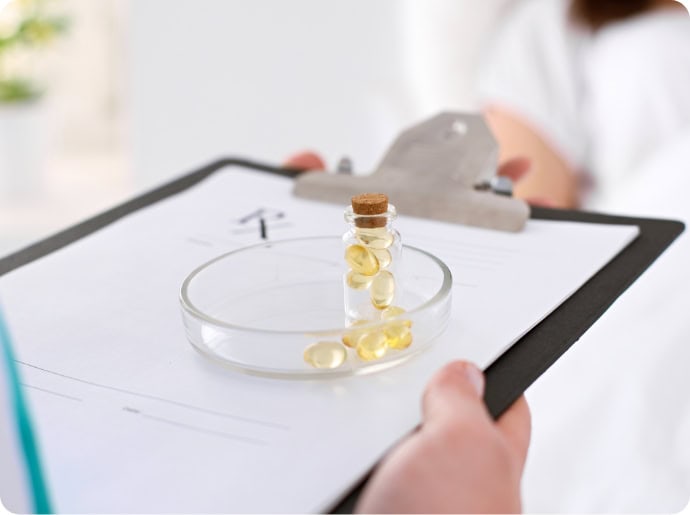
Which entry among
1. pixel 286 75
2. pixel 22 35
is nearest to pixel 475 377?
pixel 286 75

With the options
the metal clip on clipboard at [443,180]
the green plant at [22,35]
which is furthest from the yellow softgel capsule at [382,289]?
the green plant at [22,35]

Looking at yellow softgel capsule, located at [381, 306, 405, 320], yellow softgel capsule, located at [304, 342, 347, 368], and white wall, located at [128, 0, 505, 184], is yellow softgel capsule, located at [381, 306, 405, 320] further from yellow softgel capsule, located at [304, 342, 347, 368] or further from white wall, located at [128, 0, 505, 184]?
white wall, located at [128, 0, 505, 184]

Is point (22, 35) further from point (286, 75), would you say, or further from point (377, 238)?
point (377, 238)

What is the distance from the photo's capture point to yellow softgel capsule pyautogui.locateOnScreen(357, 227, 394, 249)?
1.66 feet

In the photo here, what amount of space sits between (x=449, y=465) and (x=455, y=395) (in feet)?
0.11

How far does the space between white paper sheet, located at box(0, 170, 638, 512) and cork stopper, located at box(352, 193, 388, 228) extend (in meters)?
0.07

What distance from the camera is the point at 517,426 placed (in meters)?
0.43

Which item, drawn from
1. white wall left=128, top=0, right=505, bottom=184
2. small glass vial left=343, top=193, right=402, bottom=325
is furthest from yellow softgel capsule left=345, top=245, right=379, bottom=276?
white wall left=128, top=0, right=505, bottom=184

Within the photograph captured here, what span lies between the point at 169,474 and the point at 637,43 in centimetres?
113

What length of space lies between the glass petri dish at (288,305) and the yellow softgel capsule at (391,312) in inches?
0.4

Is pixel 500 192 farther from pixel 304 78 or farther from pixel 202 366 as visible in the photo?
pixel 304 78

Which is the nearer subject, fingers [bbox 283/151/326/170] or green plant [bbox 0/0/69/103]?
fingers [bbox 283/151/326/170]

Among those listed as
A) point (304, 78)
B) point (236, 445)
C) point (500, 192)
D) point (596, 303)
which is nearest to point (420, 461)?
point (236, 445)

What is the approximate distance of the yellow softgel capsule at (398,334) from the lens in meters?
0.45
